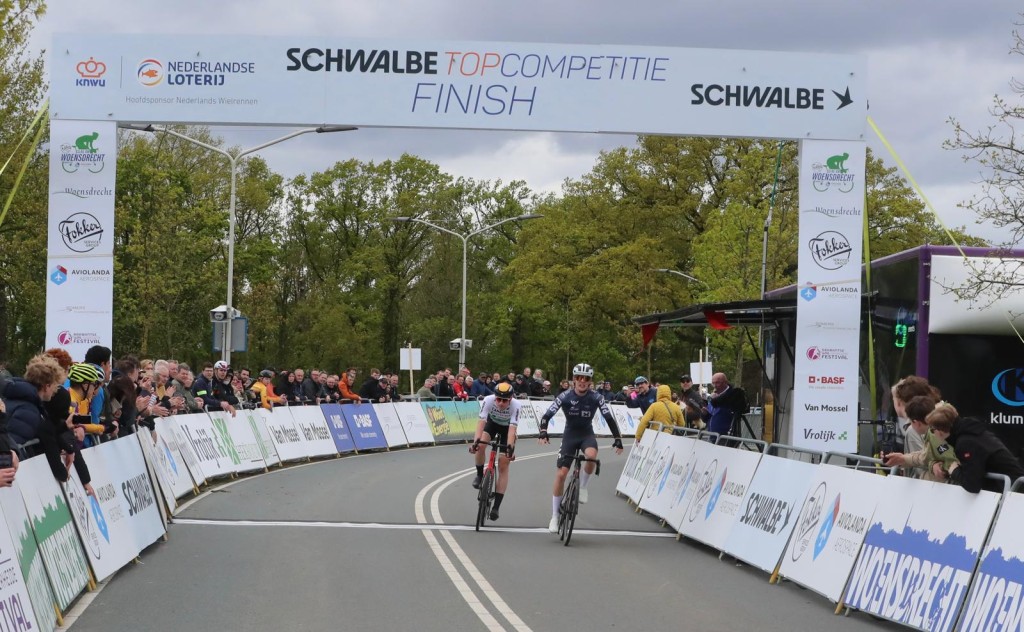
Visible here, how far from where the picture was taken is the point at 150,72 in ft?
56.6

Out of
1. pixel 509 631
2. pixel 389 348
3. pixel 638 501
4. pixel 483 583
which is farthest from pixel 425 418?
pixel 389 348

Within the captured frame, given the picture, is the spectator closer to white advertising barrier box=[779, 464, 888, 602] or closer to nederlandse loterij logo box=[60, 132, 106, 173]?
nederlandse loterij logo box=[60, 132, 106, 173]

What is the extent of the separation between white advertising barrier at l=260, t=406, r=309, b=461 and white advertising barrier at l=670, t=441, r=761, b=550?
11.3 metres

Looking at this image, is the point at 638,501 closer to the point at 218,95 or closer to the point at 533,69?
the point at 533,69

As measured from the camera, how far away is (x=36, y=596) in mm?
8297

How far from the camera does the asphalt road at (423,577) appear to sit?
9305 mm

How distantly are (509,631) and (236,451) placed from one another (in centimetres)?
1398

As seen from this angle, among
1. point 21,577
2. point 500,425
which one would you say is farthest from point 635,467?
point 21,577

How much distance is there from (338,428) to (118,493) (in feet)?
54.9

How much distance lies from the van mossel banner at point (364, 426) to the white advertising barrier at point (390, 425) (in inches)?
8.3

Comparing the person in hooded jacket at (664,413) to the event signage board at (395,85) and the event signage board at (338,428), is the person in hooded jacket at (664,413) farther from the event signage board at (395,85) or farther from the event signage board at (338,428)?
the event signage board at (338,428)

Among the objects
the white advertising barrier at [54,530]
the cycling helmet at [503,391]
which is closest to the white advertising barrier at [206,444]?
the cycling helmet at [503,391]

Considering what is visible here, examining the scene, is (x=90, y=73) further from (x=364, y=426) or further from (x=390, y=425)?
(x=390, y=425)

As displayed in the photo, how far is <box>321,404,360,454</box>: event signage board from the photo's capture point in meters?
28.3
